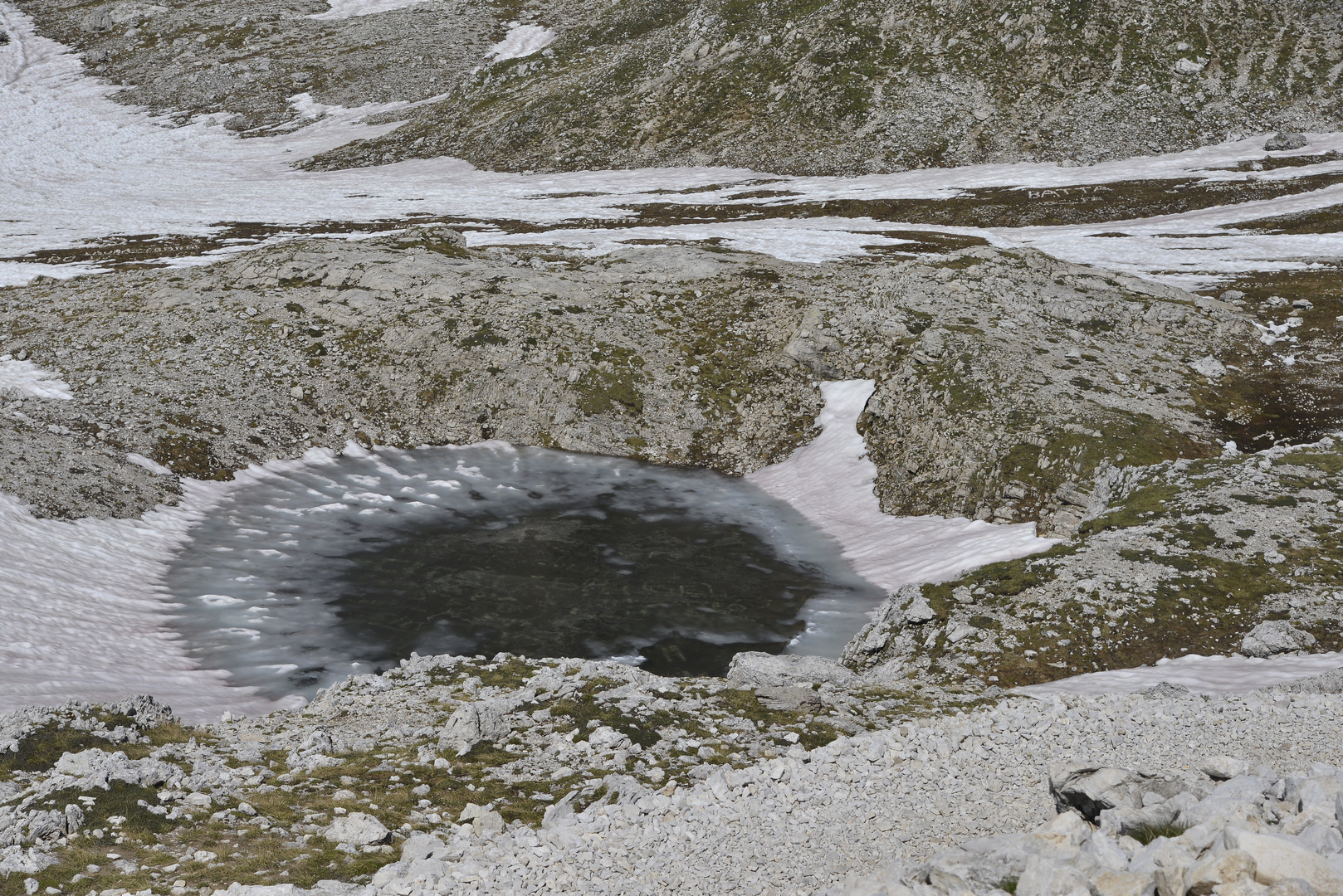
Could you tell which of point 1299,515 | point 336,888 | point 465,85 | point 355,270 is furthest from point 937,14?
point 336,888

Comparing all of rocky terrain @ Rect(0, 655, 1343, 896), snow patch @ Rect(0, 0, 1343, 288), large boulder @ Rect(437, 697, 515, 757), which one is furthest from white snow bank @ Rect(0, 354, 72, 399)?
large boulder @ Rect(437, 697, 515, 757)

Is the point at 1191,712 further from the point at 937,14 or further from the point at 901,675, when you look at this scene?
the point at 937,14

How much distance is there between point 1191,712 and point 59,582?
29076mm

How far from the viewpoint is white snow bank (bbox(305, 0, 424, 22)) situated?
7057 inches

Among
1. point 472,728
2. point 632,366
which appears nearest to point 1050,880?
point 472,728

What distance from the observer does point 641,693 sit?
18422mm

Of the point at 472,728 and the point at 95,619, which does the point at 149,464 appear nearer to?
the point at 95,619

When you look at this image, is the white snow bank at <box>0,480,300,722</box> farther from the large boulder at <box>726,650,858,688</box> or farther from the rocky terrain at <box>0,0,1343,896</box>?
the large boulder at <box>726,650,858,688</box>

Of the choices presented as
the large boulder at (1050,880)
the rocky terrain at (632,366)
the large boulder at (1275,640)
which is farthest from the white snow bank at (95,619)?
the large boulder at (1275,640)

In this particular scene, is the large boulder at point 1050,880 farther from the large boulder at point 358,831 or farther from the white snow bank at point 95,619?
the white snow bank at point 95,619

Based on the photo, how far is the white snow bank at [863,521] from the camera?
98.0 ft

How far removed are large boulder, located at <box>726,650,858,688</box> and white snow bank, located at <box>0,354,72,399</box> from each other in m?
32.6

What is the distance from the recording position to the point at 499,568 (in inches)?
1221

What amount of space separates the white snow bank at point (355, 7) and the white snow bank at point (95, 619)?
17536 centimetres
